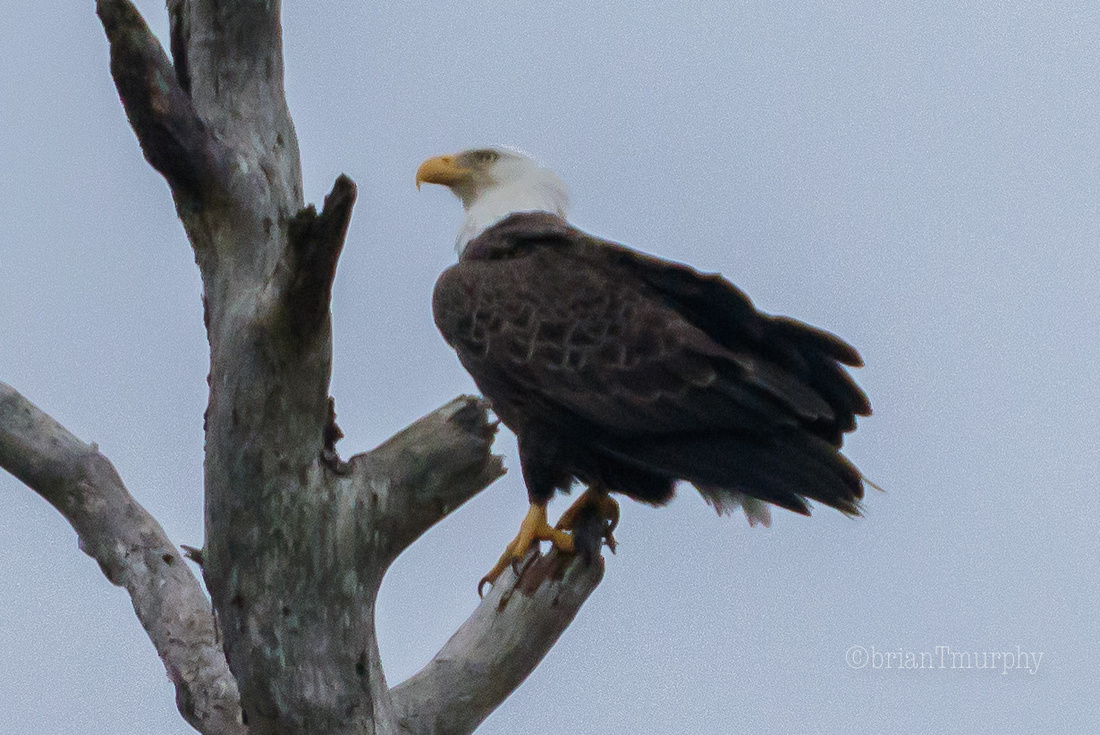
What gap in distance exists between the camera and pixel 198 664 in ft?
17.7

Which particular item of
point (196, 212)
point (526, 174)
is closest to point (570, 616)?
point (196, 212)

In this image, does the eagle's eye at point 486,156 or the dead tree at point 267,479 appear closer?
the dead tree at point 267,479

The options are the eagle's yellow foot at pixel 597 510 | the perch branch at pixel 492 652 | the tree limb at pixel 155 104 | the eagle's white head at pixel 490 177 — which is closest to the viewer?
the tree limb at pixel 155 104

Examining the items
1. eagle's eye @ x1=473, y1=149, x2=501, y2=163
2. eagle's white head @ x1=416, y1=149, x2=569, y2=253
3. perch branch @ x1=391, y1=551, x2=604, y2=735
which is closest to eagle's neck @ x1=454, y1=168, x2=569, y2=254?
eagle's white head @ x1=416, y1=149, x2=569, y2=253

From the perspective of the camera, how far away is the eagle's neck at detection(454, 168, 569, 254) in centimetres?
682

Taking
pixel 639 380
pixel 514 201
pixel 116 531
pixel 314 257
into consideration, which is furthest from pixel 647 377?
pixel 116 531

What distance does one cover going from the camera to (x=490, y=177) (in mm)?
7066

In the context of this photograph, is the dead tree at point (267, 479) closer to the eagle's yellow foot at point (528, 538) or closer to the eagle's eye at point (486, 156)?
the eagle's yellow foot at point (528, 538)

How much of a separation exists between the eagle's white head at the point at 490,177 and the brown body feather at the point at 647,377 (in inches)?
40.4

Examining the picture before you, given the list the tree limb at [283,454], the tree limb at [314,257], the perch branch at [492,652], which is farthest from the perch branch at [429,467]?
the tree limb at [314,257]

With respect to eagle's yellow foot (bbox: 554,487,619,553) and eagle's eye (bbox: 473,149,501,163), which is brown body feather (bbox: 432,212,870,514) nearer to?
eagle's yellow foot (bbox: 554,487,619,553)

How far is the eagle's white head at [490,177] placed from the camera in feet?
23.0

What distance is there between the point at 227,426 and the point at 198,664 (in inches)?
57.4

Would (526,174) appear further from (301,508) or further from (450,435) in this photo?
(301,508)
